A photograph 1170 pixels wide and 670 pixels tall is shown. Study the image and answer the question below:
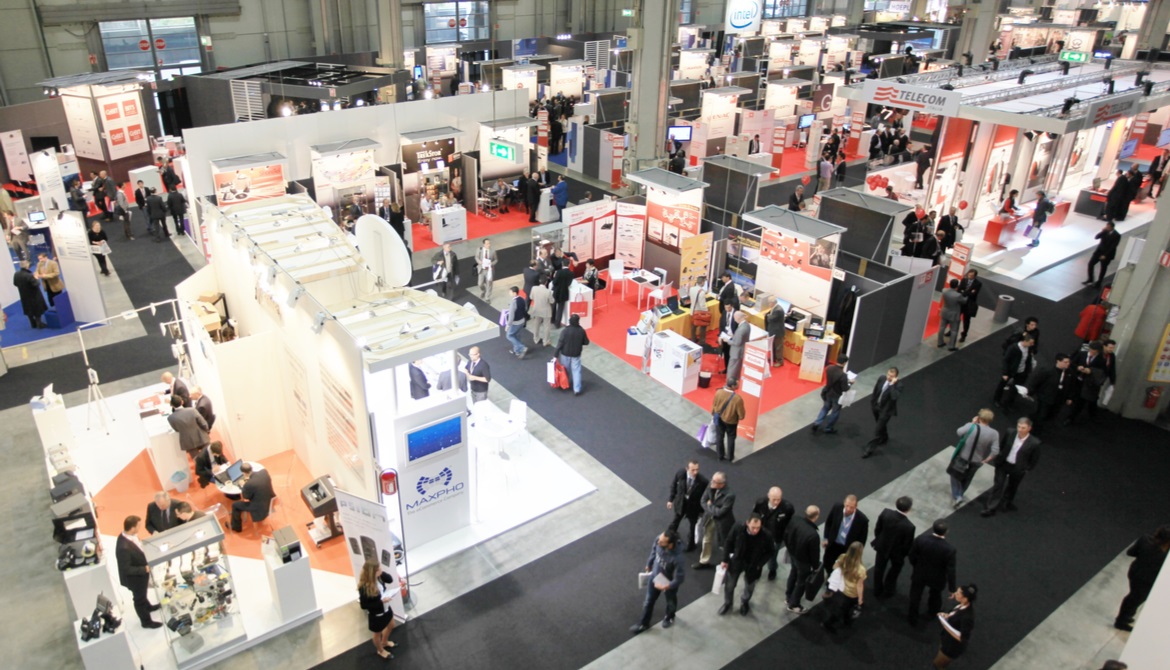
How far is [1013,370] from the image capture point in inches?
419

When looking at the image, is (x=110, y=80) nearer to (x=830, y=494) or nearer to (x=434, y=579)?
(x=434, y=579)

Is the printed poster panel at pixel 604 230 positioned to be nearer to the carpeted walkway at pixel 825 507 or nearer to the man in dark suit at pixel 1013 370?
the carpeted walkway at pixel 825 507

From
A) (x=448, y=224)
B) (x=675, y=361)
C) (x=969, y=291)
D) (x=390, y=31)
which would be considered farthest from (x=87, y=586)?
(x=390, y=31)

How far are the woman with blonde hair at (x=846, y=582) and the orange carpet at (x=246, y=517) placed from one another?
4.73 m

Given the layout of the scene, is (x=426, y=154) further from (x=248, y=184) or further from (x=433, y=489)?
(x=433, y=489)

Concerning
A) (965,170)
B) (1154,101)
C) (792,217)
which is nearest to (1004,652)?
(792,217)

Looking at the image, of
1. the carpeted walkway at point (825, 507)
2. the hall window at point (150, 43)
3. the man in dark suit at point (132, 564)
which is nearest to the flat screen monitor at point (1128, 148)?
the carpeted walkway at point (825, 507)

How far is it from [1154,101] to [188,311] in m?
19.4

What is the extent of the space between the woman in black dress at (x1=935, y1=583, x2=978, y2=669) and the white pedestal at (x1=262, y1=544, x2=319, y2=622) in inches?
218

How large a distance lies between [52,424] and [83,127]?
13330mm

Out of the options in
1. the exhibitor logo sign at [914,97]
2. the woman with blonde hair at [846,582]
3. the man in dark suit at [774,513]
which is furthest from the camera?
the exhibitor logo sign at [914,97]

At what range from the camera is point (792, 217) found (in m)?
12.6

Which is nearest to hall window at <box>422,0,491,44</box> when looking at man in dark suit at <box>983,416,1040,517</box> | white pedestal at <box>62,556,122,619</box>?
white pedestal at <box>62,556,122,619</box>

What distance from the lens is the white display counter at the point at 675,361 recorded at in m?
11.0
